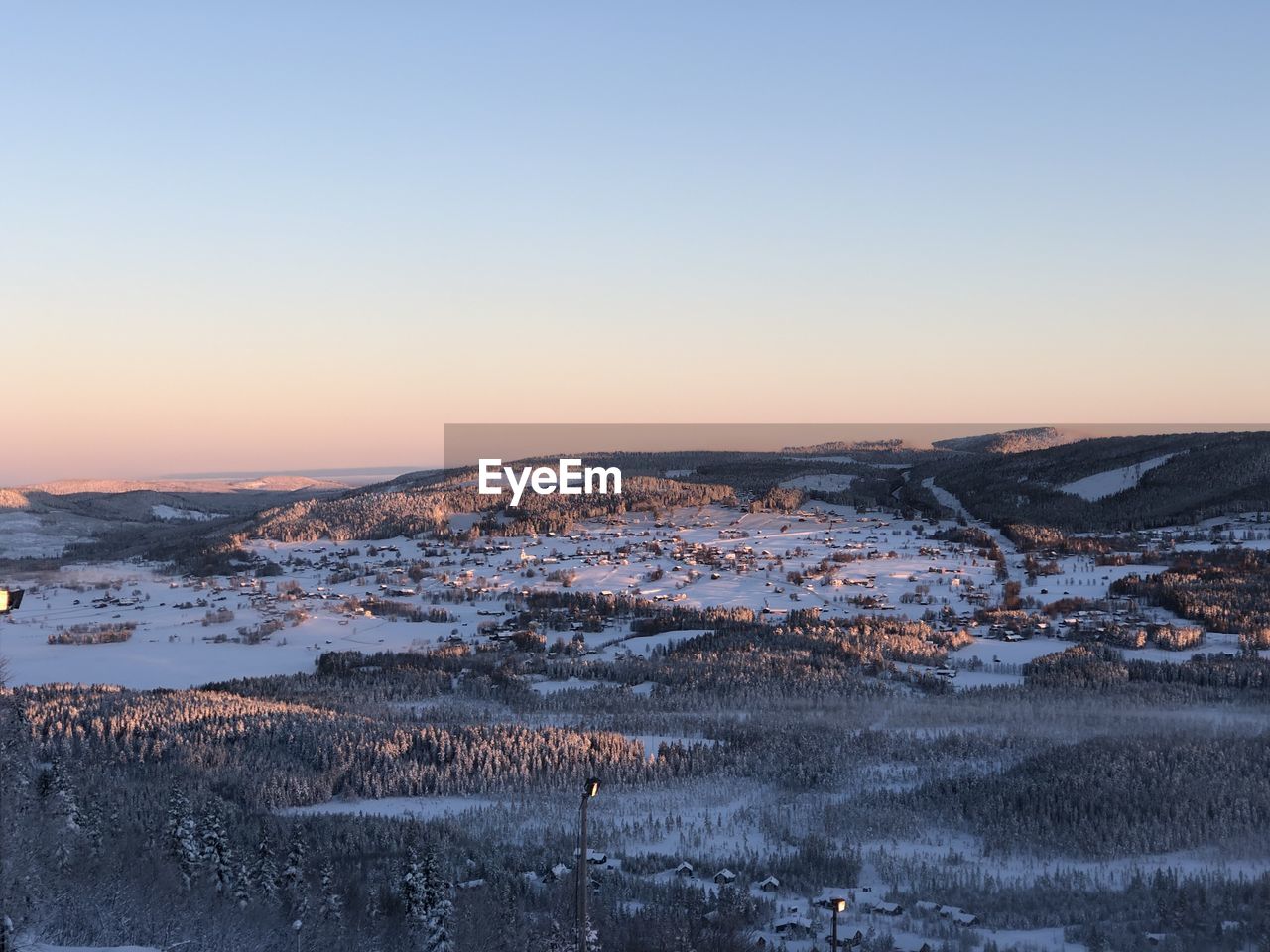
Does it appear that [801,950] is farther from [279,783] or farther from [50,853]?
[279,783]

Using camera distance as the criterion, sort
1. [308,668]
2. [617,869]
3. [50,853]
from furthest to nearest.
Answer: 1. [308,668]
2. [617,869]
3. [50,853]

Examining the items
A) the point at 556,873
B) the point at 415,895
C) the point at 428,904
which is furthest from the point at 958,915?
the point at 415,895

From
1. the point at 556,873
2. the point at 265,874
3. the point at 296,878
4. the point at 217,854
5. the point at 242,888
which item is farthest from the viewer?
the point at 556,873

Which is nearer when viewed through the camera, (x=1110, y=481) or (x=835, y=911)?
(x=835, y=911)

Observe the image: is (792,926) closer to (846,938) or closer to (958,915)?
(846,938)

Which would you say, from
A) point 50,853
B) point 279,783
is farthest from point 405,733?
point 50,853

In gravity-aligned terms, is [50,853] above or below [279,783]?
above
